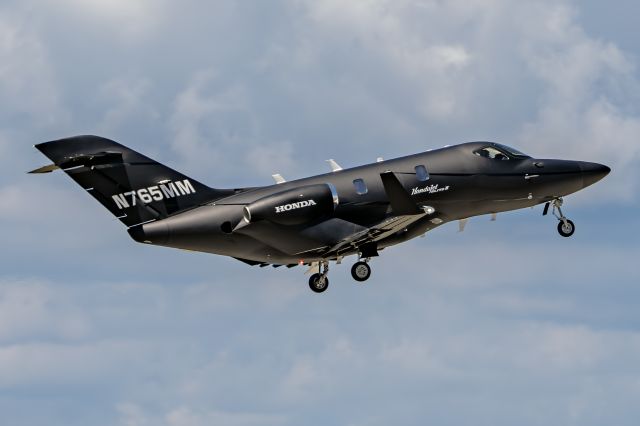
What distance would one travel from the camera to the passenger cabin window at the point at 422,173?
5753cm

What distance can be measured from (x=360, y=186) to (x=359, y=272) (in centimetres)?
283

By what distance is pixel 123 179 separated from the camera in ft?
184

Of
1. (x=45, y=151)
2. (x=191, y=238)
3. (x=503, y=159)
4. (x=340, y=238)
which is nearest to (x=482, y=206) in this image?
(x=503, y=159)

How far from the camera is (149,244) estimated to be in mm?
55812

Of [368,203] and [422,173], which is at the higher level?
[422,173]

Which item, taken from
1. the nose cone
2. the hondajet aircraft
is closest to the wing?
the hondajet aircraft

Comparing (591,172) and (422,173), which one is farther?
(591,172)

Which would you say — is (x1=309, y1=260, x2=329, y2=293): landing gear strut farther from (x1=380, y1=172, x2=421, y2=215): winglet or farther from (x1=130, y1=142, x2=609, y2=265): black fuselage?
(x1=380, y1=172, x2=421, y2=215): winglet

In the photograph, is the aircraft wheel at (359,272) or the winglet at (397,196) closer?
the winglet at (397,196)

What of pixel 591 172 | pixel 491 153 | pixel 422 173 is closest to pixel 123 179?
pixel 422 173

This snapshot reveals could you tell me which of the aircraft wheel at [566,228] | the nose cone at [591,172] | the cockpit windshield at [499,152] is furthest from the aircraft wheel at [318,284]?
the nose cone at [591,172]

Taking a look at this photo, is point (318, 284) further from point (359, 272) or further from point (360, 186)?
point (360, 186)

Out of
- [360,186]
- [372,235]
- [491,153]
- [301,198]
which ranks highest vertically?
[491,153]

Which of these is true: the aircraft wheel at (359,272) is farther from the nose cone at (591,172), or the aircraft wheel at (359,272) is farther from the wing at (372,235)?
the nose cone at (591,172)
